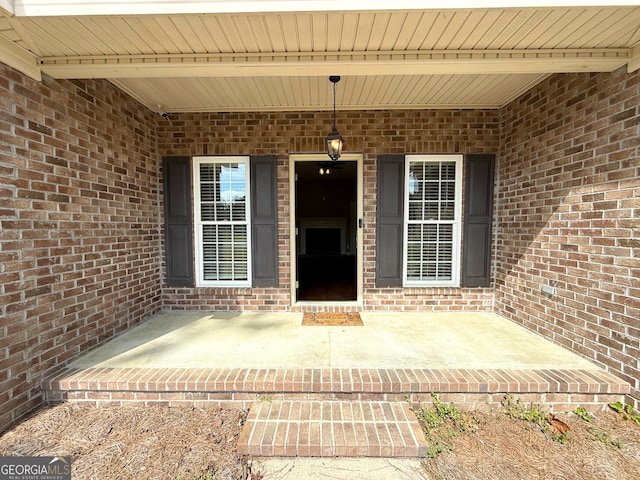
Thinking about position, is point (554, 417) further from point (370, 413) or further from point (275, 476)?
point (275, 476)

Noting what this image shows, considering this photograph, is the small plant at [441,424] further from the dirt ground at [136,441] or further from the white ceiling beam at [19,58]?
the white ceiling beam at [19,58]

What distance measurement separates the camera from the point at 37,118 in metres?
2.15

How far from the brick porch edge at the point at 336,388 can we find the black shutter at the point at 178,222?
64.3 inches

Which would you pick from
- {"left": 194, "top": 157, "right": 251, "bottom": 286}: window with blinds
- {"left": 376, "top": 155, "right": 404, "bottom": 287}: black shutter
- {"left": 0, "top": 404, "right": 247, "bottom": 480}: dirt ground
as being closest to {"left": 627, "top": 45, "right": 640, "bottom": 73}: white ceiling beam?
{"left": 376, "top": 155, "right": 404, "bottom": 287}: black shutter

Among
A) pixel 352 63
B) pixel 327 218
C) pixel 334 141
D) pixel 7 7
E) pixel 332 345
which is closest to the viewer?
pixel 7 7

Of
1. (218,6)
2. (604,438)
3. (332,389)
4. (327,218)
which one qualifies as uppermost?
(218,6)

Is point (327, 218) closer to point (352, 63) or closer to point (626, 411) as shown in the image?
point (352, 63)

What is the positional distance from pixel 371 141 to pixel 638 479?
137 inches

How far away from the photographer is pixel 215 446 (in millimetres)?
1769

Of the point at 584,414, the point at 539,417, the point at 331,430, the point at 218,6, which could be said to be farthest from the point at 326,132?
the point at 584,414

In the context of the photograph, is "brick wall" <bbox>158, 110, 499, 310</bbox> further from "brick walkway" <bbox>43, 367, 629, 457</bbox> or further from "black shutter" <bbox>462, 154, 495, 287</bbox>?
"brick walkway" <bbox>43, 367, 629, 457</bbox>

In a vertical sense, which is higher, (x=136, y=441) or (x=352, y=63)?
(x=352, y=63)

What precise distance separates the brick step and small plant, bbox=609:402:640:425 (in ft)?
5.12

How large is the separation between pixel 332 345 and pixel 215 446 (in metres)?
1.23
